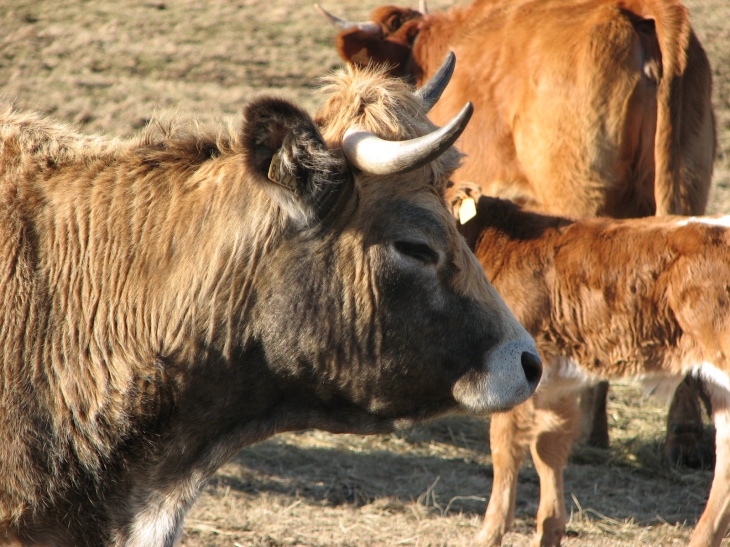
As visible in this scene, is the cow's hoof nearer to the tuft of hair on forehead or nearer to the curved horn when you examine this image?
the tuft of hair on forehead

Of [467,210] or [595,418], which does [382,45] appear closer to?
[467,210]

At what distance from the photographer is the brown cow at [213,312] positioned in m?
2.37

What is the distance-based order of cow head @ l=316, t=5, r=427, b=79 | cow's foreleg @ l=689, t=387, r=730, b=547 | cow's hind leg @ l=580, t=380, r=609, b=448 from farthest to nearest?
cow head @ l=316, t=5, r=427, b=79, cow's hind leg @ l=580, t=380, r=609, b=448, cow's foreleg @ l=689, t=387, r=730, b=547

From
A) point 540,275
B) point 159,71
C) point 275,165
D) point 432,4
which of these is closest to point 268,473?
point 540,275

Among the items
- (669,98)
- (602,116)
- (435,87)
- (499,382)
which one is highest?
(435,87)

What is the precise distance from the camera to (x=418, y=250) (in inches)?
99.3

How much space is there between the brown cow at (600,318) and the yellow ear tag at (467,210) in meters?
0.29

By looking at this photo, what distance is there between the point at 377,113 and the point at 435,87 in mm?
518

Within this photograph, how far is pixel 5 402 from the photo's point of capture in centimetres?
232

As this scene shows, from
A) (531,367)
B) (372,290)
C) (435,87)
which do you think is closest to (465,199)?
(435,87)

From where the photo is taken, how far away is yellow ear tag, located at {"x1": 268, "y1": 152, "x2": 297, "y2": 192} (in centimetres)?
234

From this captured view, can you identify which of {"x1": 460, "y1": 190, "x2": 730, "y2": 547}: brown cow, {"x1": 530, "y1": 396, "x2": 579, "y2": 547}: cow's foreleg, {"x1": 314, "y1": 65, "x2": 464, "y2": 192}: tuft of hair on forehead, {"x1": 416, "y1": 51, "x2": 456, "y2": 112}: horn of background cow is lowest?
{"x1": 530, "y1": 396, "x2": 579, "y2": 547}: cow's foreleg

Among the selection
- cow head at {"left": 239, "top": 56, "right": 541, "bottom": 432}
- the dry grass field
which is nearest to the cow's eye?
cow head at {"left": 239, "top": 56, "right": 541, "bottom": 432}

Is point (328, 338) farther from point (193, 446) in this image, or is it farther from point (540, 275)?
point (540, 275)
